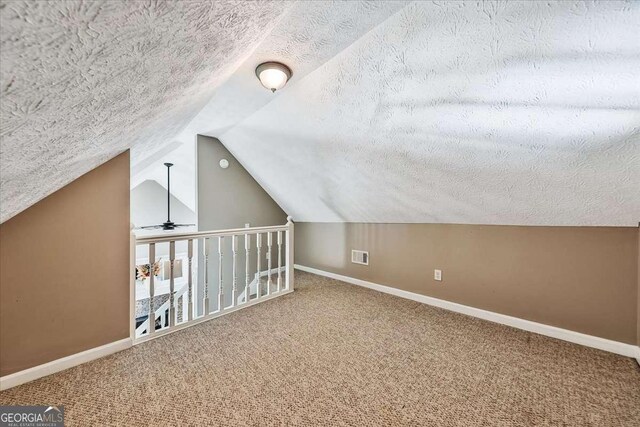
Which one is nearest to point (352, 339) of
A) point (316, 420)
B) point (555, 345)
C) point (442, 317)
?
point (316, 420)

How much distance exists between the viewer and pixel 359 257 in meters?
3.60

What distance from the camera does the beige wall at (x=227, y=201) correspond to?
358 centimetres

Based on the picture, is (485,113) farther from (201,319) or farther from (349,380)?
(201,319)

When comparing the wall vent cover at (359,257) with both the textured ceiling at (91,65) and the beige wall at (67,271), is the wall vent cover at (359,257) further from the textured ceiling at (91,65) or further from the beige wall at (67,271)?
the textured ceiling at (91,65)

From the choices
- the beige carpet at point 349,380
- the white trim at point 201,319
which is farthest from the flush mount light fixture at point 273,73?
the white trim at point 201,319

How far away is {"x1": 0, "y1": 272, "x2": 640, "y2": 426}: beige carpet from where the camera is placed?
1331 millimetres

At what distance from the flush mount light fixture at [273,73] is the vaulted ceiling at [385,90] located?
0.07m

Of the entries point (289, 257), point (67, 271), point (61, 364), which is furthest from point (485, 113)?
point (61, 364)

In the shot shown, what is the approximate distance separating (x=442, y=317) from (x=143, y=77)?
286 cm

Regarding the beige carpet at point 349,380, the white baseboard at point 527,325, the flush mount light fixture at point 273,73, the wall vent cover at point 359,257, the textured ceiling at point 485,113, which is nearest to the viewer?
the textured ceiling at point 485,113

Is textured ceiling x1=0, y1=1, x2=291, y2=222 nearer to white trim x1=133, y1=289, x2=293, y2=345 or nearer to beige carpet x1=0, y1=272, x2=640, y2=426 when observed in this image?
beige carpet x1=0, y1=272, x2=640, y2=426

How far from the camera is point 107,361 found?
5.82 feet

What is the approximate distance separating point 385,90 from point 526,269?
2021 mm

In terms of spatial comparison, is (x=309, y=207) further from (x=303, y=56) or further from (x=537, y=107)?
(x=537, y=107)
